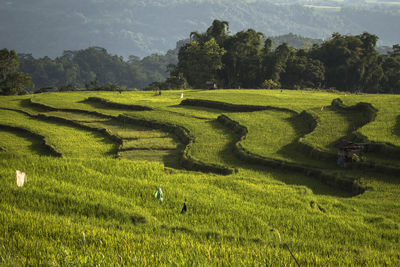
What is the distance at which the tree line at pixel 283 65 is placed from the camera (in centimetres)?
4972

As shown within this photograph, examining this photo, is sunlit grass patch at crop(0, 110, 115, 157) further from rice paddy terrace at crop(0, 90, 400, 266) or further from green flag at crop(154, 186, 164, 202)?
green flag at crop(154, 186, 164, 202)

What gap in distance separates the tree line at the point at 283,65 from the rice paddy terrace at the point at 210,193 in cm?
2975

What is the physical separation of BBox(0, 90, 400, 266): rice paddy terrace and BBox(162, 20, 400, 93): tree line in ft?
97.6

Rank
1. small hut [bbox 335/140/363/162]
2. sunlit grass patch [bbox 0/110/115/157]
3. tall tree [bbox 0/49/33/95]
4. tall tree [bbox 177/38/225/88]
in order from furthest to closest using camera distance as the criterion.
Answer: tall tree [bbox 177/38/225/88] → tall tree [bbox 0/49/33/95] → sunlit grass patch [bbox 0/110/115/157] → small hut [bbox 335/140/363/162]

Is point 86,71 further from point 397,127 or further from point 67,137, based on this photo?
point 397,127

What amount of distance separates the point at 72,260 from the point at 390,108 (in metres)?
18.1

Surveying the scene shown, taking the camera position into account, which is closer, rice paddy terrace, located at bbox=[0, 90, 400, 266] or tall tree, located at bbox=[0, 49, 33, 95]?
rice paddy terrace, located at bbox=[0, 90, 400, 266]


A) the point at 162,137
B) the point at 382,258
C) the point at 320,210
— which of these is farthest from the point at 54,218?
the point at 162,137

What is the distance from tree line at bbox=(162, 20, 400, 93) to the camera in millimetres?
49719

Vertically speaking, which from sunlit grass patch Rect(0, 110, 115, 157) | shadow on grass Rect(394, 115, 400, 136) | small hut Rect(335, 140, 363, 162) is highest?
shadow on grass Rect(394, 115, 400, 136)

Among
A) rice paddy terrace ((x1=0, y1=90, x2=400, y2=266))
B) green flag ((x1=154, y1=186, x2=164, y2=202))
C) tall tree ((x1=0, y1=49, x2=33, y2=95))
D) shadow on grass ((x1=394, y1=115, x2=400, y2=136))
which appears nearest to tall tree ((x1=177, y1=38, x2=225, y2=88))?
tall tree ((x1=0, y1=49, x2=33, y2=95))

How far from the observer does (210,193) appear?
376 inches

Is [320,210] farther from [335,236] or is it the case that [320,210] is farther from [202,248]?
[202,248]

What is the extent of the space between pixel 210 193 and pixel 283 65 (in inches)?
1697
